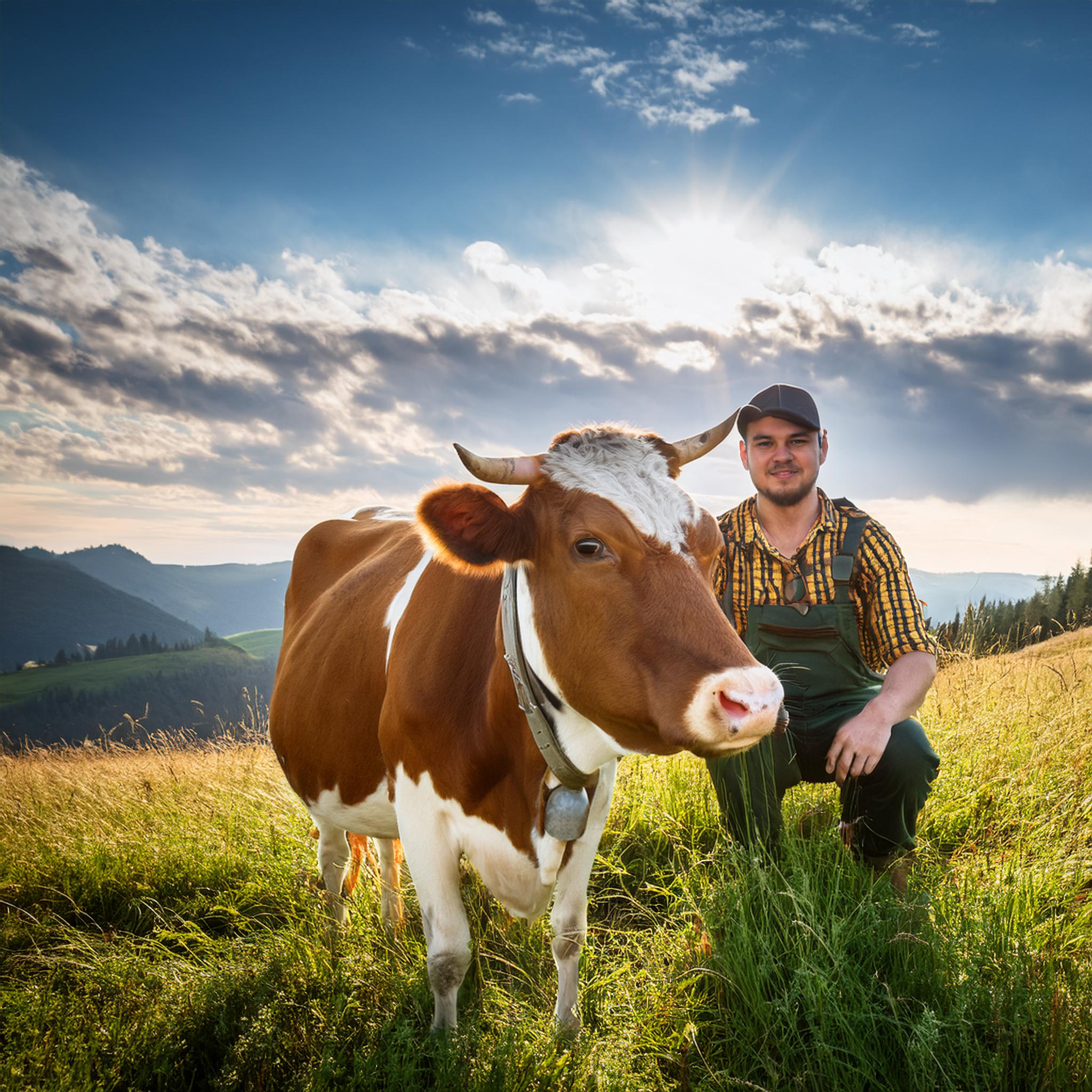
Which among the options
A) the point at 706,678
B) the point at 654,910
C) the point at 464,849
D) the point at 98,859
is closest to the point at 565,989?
the point at 464,849

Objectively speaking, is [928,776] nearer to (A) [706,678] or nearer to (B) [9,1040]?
(A) [706,678]

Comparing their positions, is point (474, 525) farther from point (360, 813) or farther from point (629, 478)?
point (360, 813)

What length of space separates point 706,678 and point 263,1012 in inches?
92.8

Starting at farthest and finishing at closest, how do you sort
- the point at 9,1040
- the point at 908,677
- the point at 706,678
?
the point at 908,677 → the point at 9,1040 → the point at 706,678

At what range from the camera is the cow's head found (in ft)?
6.92

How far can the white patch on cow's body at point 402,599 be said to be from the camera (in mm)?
3486

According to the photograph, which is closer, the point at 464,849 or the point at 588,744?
the point at 588,744

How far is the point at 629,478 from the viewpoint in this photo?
8.17 feet

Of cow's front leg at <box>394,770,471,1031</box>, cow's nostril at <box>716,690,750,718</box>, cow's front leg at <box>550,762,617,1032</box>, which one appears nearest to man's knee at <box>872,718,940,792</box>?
cow's front leg at <box>550,762,617,1032</box>

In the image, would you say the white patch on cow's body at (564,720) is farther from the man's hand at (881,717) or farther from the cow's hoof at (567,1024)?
the man's hand at (881,717)

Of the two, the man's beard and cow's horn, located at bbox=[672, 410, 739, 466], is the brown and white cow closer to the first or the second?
cow's horn, located at bbox=[672, 410, 739, 466]

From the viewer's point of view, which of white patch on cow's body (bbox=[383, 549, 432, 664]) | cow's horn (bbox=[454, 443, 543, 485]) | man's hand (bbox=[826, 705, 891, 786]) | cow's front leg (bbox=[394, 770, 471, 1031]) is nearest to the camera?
cow's horn (bbox=[454, 443, 543, 485])

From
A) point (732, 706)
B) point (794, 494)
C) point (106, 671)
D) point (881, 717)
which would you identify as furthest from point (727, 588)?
point (106, 671)

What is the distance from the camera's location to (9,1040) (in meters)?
2.85
